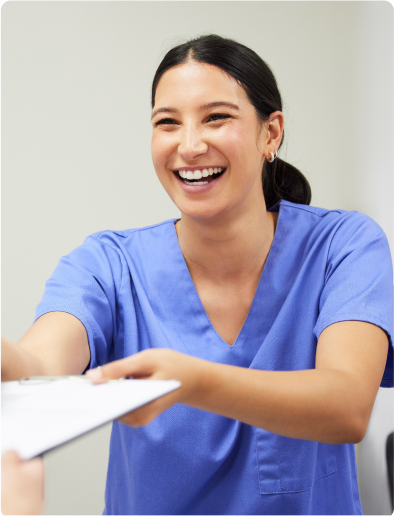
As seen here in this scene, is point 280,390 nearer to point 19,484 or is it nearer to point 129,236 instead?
point 19,484

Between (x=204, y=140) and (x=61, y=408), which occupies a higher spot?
(x=204, y=140)

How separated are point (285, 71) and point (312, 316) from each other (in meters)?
1.00

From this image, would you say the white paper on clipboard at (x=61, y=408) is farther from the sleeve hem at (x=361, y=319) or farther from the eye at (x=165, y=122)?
the eye at (x=165, y=122)

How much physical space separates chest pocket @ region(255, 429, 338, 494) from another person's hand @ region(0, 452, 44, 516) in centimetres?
46

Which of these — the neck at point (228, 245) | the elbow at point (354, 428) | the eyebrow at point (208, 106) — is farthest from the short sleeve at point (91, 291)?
the elbow at point (354, 428)

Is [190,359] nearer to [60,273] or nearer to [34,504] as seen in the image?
[34,504]

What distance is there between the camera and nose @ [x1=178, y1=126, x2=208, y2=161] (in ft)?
2.50

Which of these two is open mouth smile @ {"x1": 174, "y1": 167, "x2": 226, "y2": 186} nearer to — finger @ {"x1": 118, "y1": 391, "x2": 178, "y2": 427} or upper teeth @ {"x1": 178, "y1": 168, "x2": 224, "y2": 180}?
upper teeth @ {"x1": 178, "y1": 168, "x2": 224, "y2": 180}

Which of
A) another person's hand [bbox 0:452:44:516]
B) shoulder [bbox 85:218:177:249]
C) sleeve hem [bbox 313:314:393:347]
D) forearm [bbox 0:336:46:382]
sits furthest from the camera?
shoulder [bbox 85:218:177:249]

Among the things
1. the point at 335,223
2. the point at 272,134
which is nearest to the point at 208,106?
the point at 272,134

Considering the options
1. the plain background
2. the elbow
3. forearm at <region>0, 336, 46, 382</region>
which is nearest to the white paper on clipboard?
forearm at <region>0, 336, 46, 382</region>

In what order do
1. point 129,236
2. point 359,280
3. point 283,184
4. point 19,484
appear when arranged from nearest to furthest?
point 19,484 < point 359,280 < point 129,236 < point 283,184

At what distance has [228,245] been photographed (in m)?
0.86

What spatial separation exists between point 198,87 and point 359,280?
14.7 inches
